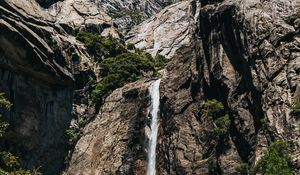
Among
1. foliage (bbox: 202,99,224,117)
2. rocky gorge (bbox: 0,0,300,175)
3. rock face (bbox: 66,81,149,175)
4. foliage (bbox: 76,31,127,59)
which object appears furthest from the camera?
foliage (bbox: 76,31,127,59)

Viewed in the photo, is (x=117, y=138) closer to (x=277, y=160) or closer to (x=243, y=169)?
(x=243, y=169)

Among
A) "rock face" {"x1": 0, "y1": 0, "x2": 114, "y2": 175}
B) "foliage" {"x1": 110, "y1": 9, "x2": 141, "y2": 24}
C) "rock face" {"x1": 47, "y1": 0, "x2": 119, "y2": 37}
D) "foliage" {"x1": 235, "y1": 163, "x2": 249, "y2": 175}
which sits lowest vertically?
"foliage" {"x1": 235, "y1": 163, "x2": 249, "y2": 175}

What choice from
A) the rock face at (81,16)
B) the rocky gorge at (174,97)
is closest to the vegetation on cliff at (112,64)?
the rocky gorge at (174,97)

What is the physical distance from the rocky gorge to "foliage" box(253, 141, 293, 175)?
0.34 m

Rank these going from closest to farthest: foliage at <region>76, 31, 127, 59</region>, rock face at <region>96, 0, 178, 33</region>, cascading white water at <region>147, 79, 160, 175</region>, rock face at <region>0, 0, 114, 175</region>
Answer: cascading white water at <region>147, 79, 160, 175</region> → rock face at <region>0, 0, 114, 175</region> → foliage at <region>76, 31, 127, 59</region> → rock face at <region>96, 0, 178, 33</region>

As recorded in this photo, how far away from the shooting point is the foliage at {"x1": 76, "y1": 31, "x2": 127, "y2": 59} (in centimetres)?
6694

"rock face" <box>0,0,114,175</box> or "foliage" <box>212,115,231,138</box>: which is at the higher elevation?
"rock face" <box>0,0,114,175</box>

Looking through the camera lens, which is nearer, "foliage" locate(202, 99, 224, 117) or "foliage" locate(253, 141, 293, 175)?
"foliage" locate(253, 141, 293, 175)

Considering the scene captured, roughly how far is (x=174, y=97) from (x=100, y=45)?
22.9 m

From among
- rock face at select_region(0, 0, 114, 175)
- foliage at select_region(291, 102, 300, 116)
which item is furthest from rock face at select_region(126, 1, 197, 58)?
foliage at select_region(291, 102, 300, 116)

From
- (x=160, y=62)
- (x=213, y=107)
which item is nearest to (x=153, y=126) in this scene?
(x=213, y=107)

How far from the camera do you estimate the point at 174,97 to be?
1895 inches

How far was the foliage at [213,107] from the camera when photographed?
42.9 meters

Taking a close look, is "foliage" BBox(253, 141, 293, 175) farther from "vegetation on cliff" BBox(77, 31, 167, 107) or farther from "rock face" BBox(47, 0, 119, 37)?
"rock face" BBox(47, 0, 119, 37)
